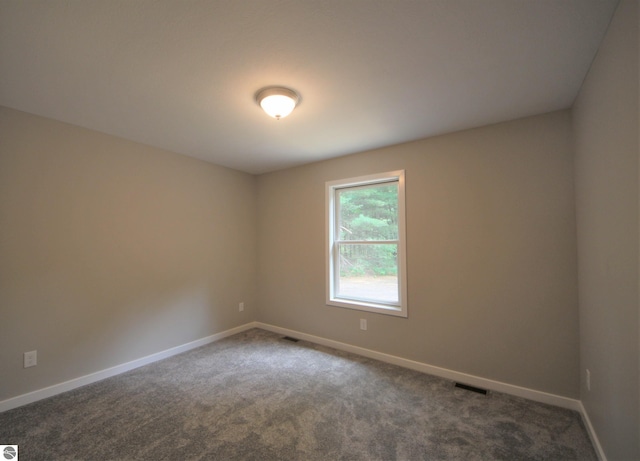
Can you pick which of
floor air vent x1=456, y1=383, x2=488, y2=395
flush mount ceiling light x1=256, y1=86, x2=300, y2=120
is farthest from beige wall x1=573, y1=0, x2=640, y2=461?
→ flush mount ceiling light x1=256, y1=86, x2=300, y2=120

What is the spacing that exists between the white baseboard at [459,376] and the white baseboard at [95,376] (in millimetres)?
1361

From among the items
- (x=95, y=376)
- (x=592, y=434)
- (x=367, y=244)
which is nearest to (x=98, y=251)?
(x=95, y=376)

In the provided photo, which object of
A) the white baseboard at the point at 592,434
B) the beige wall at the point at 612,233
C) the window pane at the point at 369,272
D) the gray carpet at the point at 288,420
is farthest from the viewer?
the window pane at the point at 369,272

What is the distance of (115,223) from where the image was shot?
287cm

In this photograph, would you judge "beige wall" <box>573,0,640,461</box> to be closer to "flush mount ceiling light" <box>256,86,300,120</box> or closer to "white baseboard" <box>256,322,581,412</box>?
"white baseboard" <box>256,322,581,412</box>

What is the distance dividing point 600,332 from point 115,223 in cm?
408

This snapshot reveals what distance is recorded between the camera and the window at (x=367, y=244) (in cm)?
316

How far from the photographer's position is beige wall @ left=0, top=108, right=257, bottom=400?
7.48 feet

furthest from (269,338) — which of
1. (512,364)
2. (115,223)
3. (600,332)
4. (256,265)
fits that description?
(600,332)

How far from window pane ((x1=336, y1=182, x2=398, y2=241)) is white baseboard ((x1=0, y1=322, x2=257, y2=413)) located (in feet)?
7.67

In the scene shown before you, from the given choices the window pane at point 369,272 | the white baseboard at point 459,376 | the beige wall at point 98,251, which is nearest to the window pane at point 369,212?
the window pane at point 369,272
